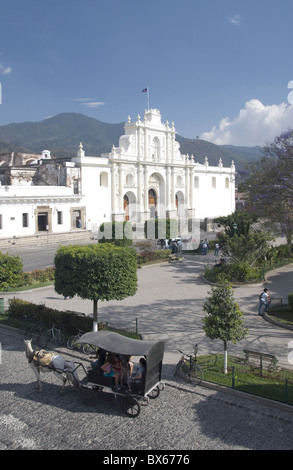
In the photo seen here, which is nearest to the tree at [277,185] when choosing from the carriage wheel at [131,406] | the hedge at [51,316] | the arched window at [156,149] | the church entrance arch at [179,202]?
the hedge at [51,316]

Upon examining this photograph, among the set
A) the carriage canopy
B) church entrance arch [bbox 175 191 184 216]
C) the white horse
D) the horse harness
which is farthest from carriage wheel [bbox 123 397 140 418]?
church entrance arch [bbox 175 191 184 216]

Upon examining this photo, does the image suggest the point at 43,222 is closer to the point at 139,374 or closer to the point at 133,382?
the point at 139,374

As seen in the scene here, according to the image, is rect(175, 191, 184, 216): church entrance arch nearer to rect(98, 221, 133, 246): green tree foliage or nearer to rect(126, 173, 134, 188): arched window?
rect(126, 173, 134, 188): arched window

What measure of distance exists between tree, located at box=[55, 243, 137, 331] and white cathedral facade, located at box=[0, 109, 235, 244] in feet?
78.7

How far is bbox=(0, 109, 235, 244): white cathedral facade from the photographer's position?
125ft

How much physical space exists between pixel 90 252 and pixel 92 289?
1.15 m

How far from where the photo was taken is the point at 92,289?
1306 cm

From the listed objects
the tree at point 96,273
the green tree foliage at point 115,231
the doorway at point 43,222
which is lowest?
the tree at point 96,273

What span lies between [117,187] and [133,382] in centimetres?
3825

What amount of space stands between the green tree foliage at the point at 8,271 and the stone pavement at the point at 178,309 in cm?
94

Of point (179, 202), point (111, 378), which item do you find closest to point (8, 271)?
point (111, 378)

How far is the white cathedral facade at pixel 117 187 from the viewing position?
38.0 m

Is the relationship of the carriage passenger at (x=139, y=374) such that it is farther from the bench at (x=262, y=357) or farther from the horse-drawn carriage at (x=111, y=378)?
the bench at (x=262, y=357)

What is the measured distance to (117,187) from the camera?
152 feet
